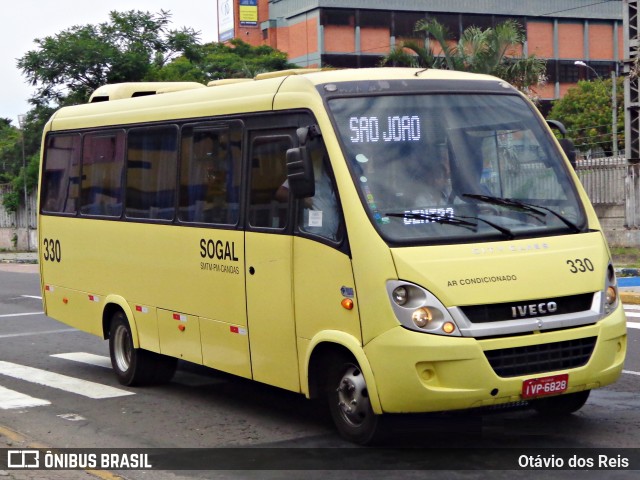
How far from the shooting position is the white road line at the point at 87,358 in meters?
13.7

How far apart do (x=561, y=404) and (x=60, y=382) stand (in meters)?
5.79

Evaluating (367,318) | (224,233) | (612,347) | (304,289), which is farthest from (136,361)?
(612,347)

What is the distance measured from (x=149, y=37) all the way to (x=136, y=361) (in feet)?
115

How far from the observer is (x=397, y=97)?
8562 millimetres

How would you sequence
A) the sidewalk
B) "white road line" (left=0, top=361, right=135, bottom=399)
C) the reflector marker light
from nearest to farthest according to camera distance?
the reflector marker light → "white road line" (left=0, top=361, right=135, bottom=399) → the sidewalk

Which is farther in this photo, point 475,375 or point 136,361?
point 136,361

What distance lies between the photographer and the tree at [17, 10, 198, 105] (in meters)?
42.0

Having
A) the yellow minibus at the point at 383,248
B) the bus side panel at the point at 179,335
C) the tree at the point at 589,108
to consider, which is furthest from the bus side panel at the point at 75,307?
the tree at the point at 589,108

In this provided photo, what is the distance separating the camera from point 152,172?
37.0 ft

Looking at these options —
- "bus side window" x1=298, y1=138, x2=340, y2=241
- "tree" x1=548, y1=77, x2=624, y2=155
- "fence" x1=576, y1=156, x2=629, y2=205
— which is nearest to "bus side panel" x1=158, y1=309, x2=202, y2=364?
"bus side window" x1=298, y1=138, x2=340, y2=241

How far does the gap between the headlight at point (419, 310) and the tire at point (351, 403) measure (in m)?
0.67

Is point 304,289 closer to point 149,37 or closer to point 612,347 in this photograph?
point 612,347

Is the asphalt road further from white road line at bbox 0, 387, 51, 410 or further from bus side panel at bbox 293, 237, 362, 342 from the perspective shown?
bus side panel at bbox 293, 237, 362, 342

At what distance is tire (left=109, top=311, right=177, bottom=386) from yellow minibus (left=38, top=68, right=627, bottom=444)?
37.3 inches
